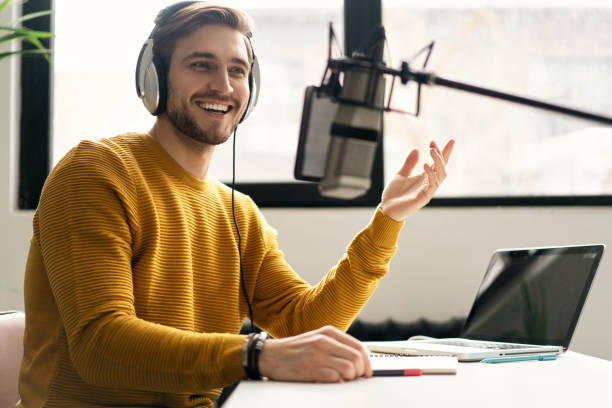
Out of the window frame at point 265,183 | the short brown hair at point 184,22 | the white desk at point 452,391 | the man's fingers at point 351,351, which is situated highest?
the short brown hair at point 184,22

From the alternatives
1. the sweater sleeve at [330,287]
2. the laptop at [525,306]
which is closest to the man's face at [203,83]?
the sweater sleeve at [330,287]

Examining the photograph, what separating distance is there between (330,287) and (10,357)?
2.24 ft

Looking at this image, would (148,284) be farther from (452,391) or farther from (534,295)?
(534,295)

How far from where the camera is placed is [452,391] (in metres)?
0.82

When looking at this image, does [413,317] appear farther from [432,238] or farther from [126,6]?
[126,6]

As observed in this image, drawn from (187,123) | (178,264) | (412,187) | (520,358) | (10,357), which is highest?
(187,123)

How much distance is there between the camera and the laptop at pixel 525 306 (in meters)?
1.20

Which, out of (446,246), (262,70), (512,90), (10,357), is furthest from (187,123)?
(512,90)

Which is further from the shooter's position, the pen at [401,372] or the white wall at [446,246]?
the white wall at [446,246]

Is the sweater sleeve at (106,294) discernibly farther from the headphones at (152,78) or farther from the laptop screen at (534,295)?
the laptop screen at (534,295)

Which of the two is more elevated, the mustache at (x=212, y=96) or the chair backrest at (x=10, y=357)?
the mustache at (x=212, y=96)

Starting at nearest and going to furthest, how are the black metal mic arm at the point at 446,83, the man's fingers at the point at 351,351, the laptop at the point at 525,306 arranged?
the black metal mic arm at the point at 446,83
the man's fingers at the point at 351,351
the laptop at the point at 525,306

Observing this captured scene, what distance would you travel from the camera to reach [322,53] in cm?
233

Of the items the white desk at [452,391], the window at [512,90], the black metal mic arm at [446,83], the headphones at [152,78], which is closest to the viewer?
the black metal mic arm at [446,83]
